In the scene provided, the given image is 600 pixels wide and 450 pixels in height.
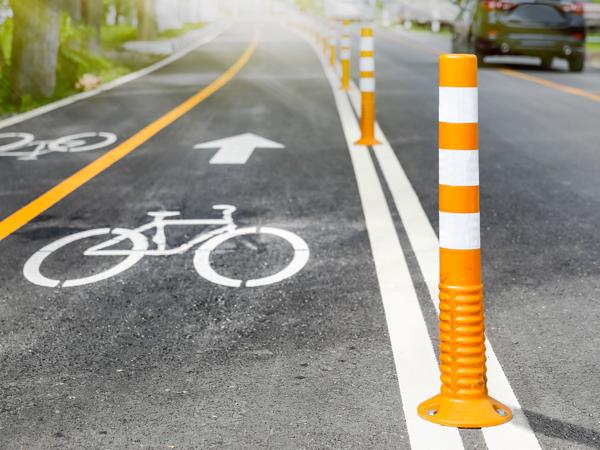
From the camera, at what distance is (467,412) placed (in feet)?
11.1

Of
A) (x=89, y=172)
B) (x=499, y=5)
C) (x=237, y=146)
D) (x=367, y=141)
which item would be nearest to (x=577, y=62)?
(x=499, y=5)

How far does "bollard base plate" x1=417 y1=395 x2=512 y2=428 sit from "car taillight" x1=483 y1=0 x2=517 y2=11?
17.7 metres

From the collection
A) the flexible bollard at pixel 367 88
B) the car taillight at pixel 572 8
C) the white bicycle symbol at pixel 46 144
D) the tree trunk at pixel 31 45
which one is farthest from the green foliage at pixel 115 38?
the flexible bollard at pixel 367 88

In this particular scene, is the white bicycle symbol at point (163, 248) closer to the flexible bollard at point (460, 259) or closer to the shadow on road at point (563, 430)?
the flexible bollard at point (460, 259)

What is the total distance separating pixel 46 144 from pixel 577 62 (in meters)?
13.3

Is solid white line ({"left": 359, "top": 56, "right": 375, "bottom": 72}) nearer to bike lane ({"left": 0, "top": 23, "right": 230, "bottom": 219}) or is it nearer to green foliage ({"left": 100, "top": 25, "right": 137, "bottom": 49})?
bike lane ({"left": 0, "top": 23, "right": 230, "bottom": 219})

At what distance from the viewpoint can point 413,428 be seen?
334cm

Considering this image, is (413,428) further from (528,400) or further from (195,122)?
(195,122)

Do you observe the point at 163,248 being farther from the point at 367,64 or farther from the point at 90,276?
the point at 367,64

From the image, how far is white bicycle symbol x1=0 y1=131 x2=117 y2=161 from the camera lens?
383 inches

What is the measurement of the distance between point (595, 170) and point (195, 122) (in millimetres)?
5084

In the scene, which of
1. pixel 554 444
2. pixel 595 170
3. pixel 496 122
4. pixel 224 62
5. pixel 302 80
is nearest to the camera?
pixel 554 444

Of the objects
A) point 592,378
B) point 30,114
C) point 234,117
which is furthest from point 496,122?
point 592,378

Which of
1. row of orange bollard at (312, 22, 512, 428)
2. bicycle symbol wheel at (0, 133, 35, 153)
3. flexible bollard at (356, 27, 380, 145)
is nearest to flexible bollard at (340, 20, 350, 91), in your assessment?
flexible bollard at (356, 27, 380, 145)
